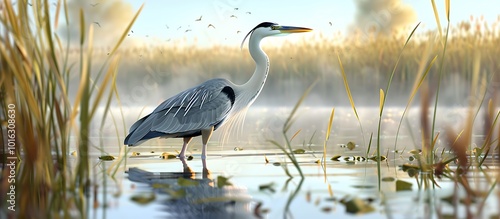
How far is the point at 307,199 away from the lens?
347 cm

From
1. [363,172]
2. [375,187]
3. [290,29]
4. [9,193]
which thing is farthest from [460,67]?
[9,193]

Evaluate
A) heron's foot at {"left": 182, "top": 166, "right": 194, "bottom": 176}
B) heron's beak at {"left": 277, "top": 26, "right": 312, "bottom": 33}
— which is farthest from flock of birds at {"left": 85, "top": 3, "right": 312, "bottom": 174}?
heron's foot at {"left": 182, "top": 166, "right": 194, "bottom": 176}

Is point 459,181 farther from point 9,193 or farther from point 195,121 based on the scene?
point 195,121

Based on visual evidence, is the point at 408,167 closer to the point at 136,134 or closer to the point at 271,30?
the point at 136,134

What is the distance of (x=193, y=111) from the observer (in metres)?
6.73

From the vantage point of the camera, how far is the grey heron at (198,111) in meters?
6.55

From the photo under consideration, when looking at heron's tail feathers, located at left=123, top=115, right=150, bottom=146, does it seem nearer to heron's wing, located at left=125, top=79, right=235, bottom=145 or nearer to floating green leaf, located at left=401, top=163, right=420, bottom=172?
heron's wing, located at left=125, top=79, right=235, bottom=145

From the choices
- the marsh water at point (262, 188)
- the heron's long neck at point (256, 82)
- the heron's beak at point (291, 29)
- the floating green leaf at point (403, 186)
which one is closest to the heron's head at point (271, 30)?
the heron's beak at point (291, 29)

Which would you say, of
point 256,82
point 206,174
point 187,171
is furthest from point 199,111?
point 206,174

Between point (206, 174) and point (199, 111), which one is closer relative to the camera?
point (206, 174)

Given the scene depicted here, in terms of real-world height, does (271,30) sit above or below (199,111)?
above

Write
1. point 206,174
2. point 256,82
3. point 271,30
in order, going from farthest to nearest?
point 271,30, point 256,82, point 206,174

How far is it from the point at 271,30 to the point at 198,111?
1158mm

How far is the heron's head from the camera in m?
7.22
